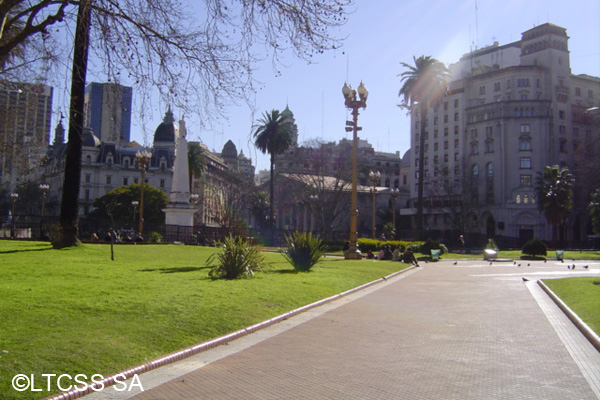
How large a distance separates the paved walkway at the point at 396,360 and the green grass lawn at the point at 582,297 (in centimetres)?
42

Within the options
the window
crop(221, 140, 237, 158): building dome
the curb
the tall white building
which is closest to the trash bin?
the curb

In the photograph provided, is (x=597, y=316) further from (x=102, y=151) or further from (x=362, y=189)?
(x=102, y=151)

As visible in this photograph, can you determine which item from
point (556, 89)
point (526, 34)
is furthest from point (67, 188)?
point (526, 34)

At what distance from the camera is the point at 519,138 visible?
283 ft

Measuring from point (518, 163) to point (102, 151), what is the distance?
72.1 m

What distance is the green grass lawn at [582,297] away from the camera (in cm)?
1152

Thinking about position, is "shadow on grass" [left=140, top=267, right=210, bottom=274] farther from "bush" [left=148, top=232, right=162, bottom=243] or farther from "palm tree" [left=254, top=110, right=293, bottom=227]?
"palm tree" [left=254, top=110, right=293, bottom=227]

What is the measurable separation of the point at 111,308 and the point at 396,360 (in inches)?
195

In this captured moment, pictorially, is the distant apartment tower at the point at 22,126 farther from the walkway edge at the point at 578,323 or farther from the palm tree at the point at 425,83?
the palm tree at the point at 425,83

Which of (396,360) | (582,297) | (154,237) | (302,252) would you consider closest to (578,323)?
(582,297)

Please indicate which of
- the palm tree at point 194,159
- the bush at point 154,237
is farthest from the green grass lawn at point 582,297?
the palm tree at point 194,159

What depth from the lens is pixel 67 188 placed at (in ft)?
71.2

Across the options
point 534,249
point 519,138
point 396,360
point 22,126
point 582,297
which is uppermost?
point 519,138

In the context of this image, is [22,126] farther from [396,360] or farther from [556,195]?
[556,195]
